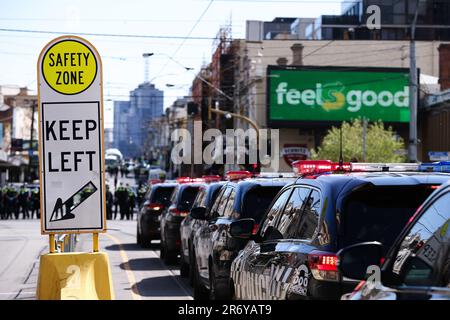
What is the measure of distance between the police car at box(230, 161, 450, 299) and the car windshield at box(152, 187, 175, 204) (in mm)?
16660

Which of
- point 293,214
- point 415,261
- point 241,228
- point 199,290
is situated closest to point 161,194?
point 199,290

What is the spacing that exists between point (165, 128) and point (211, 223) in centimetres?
12374

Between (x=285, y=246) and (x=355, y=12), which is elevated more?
(x=355, y=12)

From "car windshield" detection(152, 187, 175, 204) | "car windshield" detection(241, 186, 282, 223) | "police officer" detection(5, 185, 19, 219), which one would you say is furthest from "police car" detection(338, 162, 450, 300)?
"police officer" detection(5, 185, 19, 219)

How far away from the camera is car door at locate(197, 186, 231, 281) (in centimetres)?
1299

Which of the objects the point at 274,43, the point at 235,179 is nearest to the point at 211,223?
the point at 235,179

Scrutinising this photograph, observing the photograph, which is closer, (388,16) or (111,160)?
(388,16)

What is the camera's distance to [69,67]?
802 centimetres

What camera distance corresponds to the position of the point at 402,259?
521cm

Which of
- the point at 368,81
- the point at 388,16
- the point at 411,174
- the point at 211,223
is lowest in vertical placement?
the point at 211,223

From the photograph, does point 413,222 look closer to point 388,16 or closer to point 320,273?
point 320,273

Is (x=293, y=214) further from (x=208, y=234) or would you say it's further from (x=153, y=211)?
(x=153, y=211)

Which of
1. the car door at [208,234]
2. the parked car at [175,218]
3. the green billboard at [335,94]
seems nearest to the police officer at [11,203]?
the green billboard at [335,94]

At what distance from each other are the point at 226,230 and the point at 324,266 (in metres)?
5.34
